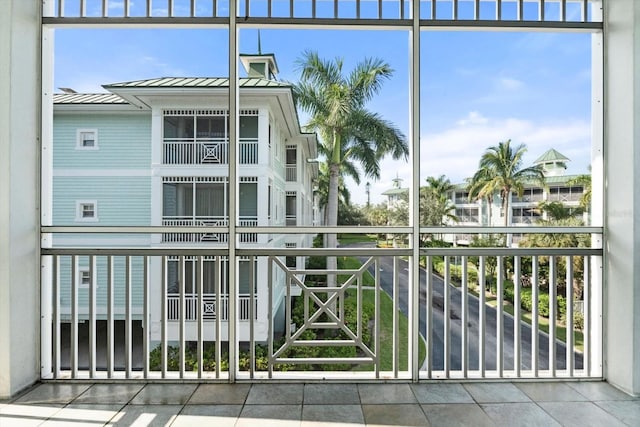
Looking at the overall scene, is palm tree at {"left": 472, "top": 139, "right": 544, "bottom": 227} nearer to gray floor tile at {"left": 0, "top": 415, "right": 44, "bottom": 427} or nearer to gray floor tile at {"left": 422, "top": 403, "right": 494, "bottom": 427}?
gray floor tile at {"left": 422, "top": 403, "right": 494, "bottom": 427}

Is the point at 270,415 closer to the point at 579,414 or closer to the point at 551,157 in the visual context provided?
the point at 579,414

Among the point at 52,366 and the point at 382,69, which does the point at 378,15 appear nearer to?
the point at 382,69

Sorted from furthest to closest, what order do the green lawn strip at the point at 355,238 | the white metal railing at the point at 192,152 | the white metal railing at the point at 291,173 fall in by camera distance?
the white metal railing at the point at 192,152 < the white metal railing at the point at 291,173 < the green lawn strip at the point at 355,238

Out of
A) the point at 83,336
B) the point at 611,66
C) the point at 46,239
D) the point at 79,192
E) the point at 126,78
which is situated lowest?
the point at 83,336

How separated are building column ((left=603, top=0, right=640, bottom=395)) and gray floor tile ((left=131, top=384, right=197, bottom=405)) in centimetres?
271

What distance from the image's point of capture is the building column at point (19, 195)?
1976mm

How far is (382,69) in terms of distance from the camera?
2.74 metres

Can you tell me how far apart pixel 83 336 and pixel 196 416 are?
2.26 m

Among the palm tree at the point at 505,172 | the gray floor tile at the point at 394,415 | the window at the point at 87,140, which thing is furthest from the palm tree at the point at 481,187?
the window at the point at 87,140

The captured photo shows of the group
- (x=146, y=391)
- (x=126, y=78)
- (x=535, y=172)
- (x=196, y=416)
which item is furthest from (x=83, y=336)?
(x=535, y=172)

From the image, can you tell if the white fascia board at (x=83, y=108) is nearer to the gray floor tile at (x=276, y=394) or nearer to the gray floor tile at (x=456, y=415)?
the gray floor tile at (x=276, y=394)

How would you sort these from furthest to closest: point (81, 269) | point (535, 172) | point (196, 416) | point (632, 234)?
point (81, 269) < point (535, 172) < point (632, 234) < point (196, 416)

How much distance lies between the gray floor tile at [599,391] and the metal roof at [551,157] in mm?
1525

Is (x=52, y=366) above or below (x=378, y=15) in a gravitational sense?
below
